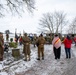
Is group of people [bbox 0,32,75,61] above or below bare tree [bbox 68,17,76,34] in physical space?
below

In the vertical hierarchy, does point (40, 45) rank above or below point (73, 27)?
below

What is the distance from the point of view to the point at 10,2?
27.3 m

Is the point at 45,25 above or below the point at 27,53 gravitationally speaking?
above

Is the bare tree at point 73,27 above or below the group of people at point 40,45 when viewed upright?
above

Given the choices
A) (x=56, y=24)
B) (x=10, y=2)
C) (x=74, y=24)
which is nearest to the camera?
(x=10, y=2)

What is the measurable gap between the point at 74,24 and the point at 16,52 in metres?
68.5

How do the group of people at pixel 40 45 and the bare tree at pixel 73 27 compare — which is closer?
the group of people at pixel 40 45

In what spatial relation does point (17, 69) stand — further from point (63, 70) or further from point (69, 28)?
point (69, 28)

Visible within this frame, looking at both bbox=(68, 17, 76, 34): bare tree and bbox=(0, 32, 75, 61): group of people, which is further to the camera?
bbox=(68, 17, 76, 34): bare tree

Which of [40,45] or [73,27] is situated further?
[73,27]

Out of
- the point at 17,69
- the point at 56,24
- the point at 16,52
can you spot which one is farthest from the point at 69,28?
the point at 17,69

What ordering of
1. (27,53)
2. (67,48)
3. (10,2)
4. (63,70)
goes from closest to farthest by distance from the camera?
1. (63,70)
2. (27,53)
3. (67,48)
4. (10,2)

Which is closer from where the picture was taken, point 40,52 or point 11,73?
point 11,73

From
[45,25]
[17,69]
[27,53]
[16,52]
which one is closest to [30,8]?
[16,52]
